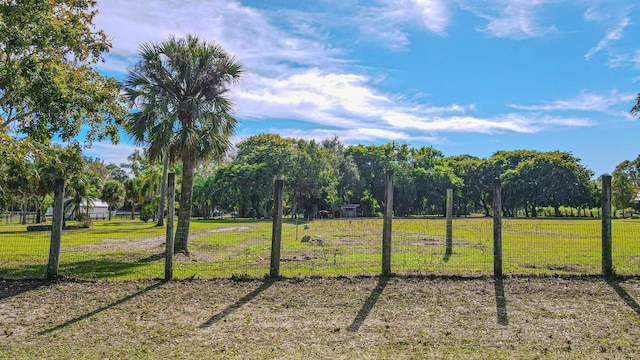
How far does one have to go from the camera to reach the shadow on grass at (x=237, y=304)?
600 cm

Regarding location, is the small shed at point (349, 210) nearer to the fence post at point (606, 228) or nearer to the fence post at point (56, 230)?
the fence post at point (606, 228)

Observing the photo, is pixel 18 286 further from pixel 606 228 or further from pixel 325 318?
pixel 606 228

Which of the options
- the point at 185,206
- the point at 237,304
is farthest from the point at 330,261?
the point at 185,206

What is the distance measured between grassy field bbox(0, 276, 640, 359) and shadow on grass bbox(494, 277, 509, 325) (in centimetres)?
3

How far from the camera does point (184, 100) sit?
44.9 feet

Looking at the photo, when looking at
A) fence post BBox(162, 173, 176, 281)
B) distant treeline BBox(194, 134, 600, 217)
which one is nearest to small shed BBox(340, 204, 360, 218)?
distant treeline BBox(194, 134, 600, 217)

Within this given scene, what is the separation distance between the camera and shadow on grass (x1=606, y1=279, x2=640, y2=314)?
660 centimetres

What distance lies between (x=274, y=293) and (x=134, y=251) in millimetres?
8831

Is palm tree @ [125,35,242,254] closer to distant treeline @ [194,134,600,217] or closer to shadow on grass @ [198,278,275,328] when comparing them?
shadow on grass @ [198,278,275,328]

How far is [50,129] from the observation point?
998 centimetres

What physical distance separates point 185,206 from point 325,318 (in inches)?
337

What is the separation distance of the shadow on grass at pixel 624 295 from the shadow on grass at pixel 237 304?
5747 millimetres

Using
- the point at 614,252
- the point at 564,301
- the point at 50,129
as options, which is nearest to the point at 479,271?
the point at 564,301

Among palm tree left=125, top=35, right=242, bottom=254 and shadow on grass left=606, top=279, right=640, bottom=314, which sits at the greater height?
palm tree left=125, top=35, right=242, bottom=254
